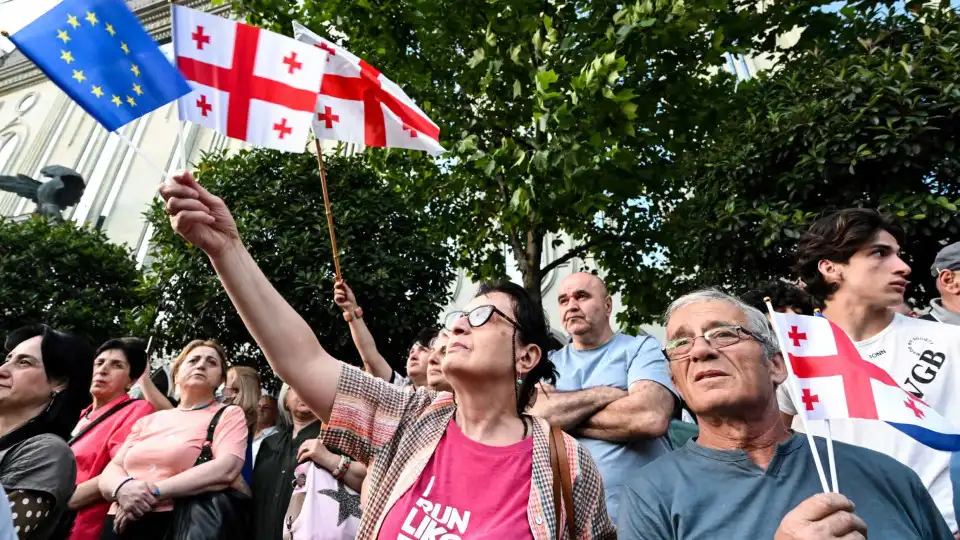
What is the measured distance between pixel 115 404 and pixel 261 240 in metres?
3.90

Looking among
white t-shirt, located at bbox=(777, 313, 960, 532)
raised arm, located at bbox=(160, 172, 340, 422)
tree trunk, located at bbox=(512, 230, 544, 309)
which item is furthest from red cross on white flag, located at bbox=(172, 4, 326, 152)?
tree trunk, located at bbox=(512, 230, 544, 309)

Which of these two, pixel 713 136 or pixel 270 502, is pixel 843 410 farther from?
pixel 713 136

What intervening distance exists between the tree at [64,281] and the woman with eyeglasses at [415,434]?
1056 cm

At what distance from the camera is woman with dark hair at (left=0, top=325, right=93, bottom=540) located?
2695 mm

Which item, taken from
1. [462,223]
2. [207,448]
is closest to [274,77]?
[207,448]

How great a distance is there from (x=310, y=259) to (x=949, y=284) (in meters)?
5.99

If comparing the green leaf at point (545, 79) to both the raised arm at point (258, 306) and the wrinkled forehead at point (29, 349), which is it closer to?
the wrinkled forehead at point (29, 349)

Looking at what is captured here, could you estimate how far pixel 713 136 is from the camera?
729 cm

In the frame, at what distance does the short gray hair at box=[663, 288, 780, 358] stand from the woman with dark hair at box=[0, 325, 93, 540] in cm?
221

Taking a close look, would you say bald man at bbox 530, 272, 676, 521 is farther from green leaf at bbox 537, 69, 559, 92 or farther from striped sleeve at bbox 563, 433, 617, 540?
green leaf at bbox 537, 69, 559, 92

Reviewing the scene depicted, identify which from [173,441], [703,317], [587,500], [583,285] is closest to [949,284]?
[583,285]

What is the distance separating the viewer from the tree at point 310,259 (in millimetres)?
8055

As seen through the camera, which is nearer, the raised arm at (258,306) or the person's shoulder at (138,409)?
the raised arm at (258,306)

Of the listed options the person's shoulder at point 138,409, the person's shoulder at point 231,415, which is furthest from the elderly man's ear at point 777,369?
the person's shoulder at point 138,409
